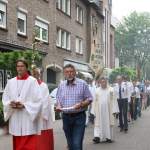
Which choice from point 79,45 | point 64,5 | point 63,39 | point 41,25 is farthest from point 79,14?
point 41,25

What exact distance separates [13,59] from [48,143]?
9611 millimetres

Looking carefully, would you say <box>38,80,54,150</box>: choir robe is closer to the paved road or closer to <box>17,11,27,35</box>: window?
the paved road

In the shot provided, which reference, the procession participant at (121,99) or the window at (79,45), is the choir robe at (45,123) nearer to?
the procession participant at (121,99)

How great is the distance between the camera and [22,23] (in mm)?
27469

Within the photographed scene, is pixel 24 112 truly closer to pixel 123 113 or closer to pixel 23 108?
pixel 23 108

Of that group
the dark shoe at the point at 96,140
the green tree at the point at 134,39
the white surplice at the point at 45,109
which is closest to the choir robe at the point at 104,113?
the dark shoe at the point at 96,140

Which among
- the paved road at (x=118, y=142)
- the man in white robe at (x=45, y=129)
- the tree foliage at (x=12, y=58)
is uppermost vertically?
the tree foliage at (x=12, y=58)

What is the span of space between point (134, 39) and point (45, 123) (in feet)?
256

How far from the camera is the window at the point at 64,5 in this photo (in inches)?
1382

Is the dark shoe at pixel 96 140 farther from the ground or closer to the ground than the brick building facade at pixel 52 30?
closer to the ground

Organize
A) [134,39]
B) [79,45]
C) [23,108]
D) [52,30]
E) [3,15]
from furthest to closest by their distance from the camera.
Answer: [134,39] → [79,45] → [52,30] → [3,15] → [23,108]

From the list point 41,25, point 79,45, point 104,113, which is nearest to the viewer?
point 104,113

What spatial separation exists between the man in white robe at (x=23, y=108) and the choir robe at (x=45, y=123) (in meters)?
0.22

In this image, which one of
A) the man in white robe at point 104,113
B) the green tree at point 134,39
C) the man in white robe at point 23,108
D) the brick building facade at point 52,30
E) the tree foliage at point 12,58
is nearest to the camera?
the man in white robe at point 23,108
